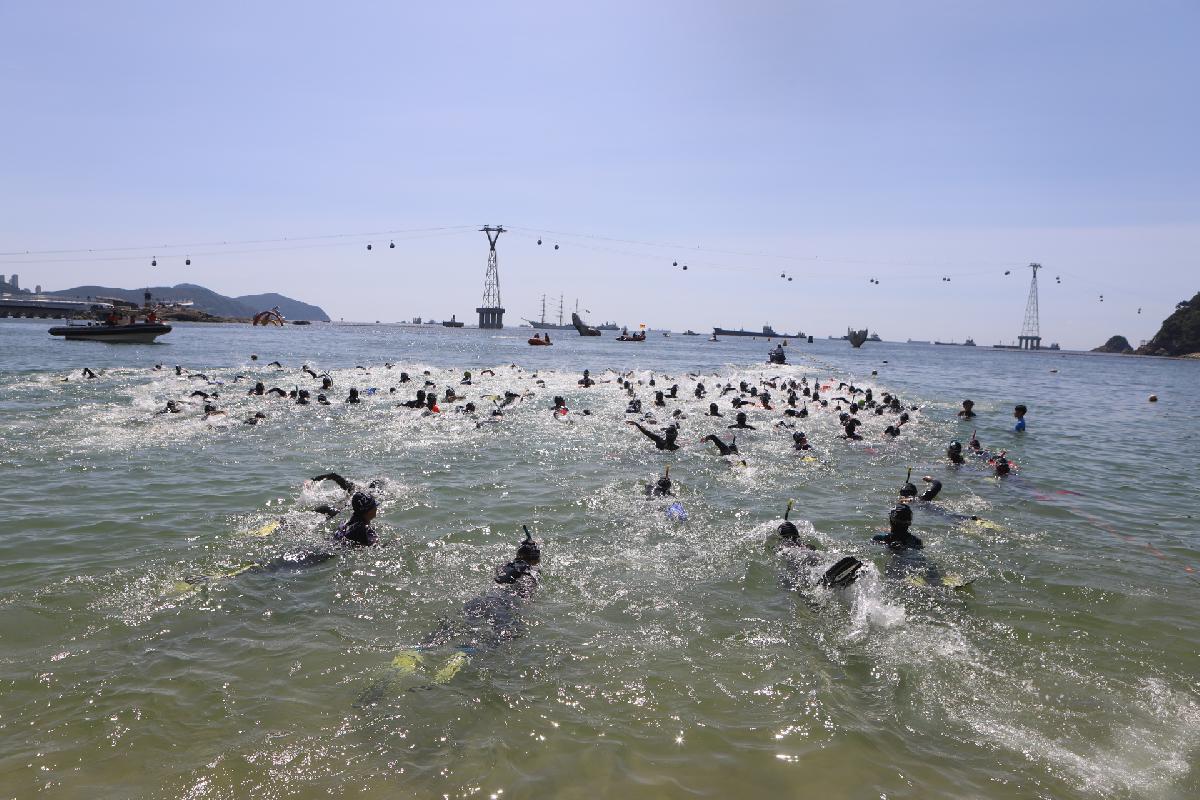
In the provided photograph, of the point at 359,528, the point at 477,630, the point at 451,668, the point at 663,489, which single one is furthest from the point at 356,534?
the point at 663,489

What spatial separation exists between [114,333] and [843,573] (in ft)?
226

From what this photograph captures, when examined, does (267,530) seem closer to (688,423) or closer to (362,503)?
(362,503)

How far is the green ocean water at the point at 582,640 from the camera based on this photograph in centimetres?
505

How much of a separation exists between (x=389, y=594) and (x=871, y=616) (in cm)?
620

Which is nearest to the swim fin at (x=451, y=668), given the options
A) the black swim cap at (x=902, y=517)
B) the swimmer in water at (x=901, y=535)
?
the swimmer in water at (x=901, y=535)

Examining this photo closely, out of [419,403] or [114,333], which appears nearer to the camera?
[419,403]

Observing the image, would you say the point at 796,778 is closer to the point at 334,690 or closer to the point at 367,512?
the point at 334,690

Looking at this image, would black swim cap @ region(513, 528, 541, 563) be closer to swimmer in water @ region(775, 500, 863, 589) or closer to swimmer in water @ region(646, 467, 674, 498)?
swimmer in water @ region(775, 500, 863, 589)

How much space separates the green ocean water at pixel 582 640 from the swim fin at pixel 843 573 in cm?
15

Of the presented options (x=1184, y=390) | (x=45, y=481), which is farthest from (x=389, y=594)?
(x=1184, y=390)

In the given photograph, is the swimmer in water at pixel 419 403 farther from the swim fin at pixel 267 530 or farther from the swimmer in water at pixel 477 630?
the swimmer in water at pixel 477 630

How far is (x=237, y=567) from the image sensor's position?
8609 mm

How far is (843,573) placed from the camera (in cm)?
831

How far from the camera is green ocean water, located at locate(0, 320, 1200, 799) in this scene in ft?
16.6
